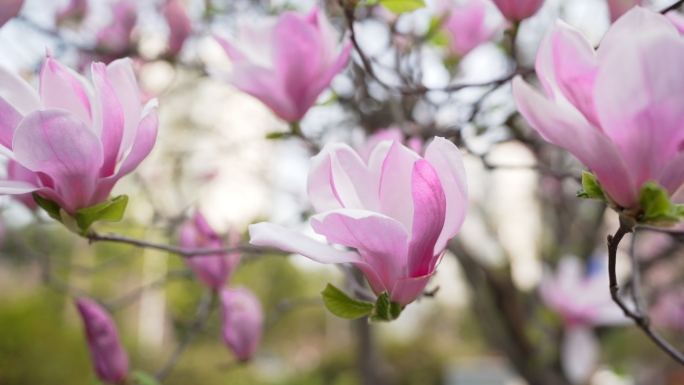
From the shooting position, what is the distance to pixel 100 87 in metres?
0.42

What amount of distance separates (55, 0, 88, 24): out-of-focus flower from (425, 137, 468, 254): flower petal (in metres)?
1.29

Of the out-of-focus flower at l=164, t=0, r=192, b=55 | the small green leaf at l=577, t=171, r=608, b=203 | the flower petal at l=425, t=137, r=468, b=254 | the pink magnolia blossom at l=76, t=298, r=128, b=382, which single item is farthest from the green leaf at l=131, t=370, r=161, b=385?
the out-of-focus flower at l=164, t=0, r=192, b=55

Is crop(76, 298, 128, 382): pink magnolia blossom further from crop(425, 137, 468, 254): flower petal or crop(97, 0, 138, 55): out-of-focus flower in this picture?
crop(97, 0, 138, 55): out-of-focus flower

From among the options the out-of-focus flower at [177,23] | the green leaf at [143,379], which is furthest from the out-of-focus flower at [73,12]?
the green leaf at [143,379]

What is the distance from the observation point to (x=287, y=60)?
0.61 meters

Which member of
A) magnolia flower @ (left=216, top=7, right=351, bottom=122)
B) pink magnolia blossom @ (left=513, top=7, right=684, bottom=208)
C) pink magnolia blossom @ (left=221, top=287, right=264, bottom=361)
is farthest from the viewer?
pink magnolia blossom @ (left=221, top=287, right=264, bottom=361)

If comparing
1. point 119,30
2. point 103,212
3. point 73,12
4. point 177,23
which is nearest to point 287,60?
point 103,212

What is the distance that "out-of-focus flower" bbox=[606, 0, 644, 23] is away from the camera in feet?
2.27

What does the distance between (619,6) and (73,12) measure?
128 centimetres

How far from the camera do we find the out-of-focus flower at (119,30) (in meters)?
1.30

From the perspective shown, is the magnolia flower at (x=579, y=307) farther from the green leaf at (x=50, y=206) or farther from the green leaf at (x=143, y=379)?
the green leaf at (x=50, y=206)

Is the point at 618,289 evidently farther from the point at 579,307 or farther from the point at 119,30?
the point at 119,30

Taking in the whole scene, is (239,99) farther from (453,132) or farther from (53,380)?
(53,380)

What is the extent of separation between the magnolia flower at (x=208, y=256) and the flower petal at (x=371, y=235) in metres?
0.45
